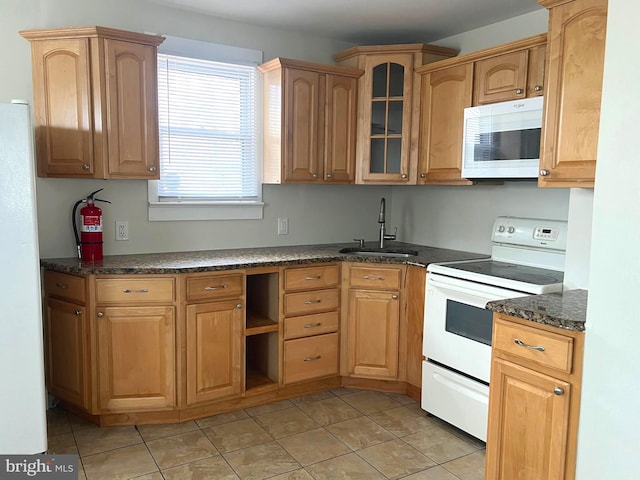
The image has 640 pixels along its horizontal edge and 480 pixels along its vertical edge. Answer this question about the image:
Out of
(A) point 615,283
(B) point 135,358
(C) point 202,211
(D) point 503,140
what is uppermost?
(D) point 503,140

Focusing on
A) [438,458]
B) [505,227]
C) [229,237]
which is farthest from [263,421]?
[505,227]

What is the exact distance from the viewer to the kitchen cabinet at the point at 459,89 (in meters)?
2.82

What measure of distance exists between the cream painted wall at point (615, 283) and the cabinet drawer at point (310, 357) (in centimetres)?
181

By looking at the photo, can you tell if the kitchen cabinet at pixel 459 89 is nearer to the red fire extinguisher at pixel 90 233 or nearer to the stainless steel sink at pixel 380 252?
the stainless steel sink at pixel 380 252

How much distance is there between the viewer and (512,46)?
2873 mm

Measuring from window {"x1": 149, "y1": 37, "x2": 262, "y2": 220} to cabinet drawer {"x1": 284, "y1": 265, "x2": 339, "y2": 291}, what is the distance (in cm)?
68

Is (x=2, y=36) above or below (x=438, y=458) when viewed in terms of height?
above

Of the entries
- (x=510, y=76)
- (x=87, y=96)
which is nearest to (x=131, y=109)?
(x=87, y=96)

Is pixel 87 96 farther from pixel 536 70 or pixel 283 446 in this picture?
pixel 536 70

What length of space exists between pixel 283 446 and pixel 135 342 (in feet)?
3.18

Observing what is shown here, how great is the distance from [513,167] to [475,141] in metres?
0.32

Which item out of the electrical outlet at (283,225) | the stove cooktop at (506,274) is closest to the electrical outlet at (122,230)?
the electrical outlet at (283,225)

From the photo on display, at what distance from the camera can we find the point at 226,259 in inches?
125

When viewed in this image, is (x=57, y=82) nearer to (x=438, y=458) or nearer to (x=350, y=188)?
(x=350, y=188)
